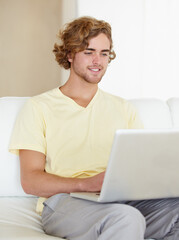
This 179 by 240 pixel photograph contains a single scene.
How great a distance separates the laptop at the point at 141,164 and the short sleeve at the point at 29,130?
0.52 m

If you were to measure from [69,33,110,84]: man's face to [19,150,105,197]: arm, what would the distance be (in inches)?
18.0

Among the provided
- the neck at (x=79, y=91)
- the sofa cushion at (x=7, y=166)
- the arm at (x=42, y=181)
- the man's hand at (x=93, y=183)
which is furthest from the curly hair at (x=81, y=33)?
the man's hand at (x=93, y=183)

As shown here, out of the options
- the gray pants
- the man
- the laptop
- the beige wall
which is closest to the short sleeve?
the man

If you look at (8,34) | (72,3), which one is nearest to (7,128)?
(72,3)

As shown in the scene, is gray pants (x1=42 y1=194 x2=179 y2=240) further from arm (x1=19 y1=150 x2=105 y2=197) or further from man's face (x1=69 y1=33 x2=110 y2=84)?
man's face (x1=69 y1=33 x2=110 y2=84)

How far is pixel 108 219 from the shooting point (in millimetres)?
1372

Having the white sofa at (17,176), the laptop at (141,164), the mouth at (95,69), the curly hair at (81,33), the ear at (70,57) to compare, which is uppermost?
the curly hair at (81,33)

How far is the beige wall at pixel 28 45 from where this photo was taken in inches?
199

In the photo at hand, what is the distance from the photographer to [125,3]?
10.9 ft

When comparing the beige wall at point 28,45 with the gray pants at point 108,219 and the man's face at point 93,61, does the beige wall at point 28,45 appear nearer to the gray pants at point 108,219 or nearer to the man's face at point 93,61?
the man's face at point 93,61

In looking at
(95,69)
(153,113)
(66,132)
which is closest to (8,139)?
(66,132)

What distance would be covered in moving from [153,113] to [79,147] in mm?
494

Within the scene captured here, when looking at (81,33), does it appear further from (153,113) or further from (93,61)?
(153,113)

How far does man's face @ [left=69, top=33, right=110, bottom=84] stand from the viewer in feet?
6.75
